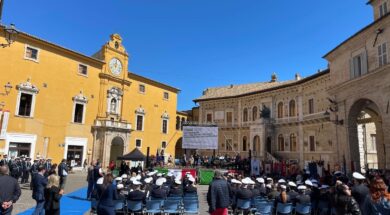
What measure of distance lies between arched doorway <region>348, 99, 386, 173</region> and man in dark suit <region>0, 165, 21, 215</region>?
17.0 meters

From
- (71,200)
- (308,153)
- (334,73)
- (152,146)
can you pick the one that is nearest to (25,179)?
(71,200)

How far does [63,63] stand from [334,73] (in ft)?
76.2

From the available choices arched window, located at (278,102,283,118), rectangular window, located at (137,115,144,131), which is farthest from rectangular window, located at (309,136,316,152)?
rectangular window, located at (137,115,144,131)

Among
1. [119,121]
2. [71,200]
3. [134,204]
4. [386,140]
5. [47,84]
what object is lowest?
[71,200]

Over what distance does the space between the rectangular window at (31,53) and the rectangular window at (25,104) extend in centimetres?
321

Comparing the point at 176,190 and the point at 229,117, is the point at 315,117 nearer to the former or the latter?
the point at 229,117

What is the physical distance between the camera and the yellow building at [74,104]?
73.0ft

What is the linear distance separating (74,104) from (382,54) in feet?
81.7

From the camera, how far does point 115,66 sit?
30.5m

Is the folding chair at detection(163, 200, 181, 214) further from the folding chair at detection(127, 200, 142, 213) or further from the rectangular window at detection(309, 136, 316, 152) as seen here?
the rectangular window at detection(309, 136, 316, 152)

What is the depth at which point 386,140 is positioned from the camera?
45.2ft

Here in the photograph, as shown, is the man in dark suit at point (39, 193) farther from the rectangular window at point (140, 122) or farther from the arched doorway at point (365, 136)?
the rectangular window at point (140, 122)

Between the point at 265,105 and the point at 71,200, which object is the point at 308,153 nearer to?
the point at 265,105

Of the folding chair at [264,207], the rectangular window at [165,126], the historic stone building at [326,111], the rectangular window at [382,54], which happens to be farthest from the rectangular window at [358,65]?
the rectangular window at [165,126]
